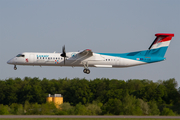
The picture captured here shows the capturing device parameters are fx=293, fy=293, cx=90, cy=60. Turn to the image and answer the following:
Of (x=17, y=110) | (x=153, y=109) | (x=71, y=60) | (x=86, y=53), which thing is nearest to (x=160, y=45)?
(x=86, y=53)

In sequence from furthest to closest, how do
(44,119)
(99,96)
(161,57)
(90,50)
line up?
(99,96), (161,57), (90,50), (44,119)

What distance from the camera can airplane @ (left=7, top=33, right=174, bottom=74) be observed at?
3822cm

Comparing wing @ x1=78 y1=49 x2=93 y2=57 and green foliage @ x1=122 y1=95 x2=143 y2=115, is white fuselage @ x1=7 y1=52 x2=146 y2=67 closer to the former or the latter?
wing @ x1=78 y1=49 x2=93 y2=57

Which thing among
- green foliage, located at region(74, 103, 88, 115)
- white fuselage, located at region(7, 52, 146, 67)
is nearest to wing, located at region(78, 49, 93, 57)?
white fuselage, located at region(7, 52, 146, 67)

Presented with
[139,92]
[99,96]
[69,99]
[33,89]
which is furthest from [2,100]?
[139,92]

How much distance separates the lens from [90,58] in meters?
38.6

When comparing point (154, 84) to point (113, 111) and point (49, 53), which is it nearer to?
point (113, 111)

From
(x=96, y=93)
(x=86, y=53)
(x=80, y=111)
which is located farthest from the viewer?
(x=96, y=93)

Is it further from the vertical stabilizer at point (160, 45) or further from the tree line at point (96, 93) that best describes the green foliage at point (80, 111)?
the vertical stabilizer at point (160, 45)

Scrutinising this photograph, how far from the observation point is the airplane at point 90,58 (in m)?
38.2

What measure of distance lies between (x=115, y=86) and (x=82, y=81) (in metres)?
8.86

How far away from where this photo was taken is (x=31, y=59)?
126 ft

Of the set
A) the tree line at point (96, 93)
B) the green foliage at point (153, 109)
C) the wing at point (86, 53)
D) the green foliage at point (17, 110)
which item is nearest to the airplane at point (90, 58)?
the wing at point (86, 53)

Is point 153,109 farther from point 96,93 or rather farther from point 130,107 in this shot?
point 96,93
